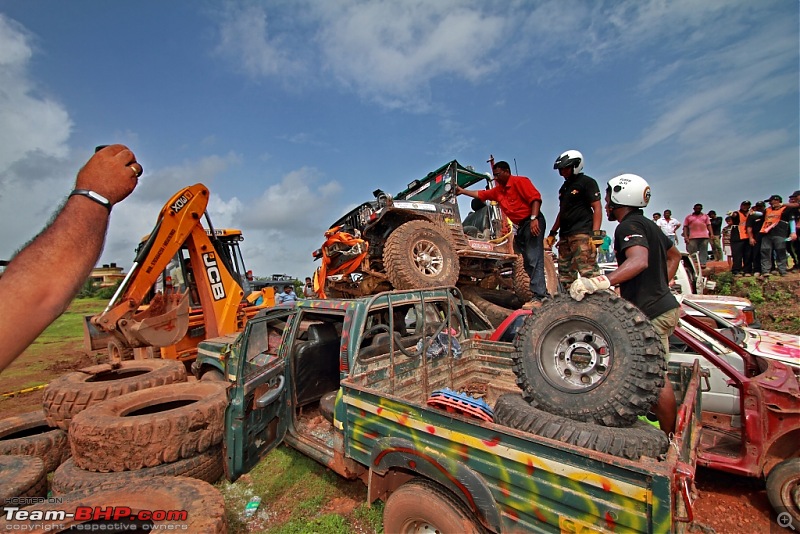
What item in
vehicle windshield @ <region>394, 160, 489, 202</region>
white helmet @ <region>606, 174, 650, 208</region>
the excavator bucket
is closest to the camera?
white helmet @ <region>606, 174, 650, 208</region>

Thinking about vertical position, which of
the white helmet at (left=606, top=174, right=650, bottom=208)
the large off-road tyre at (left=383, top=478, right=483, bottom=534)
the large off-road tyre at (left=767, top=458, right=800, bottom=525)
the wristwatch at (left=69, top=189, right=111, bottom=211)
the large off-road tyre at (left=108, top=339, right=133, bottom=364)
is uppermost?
the white helmet at (left=606, top=174, right=650, bottom=208)

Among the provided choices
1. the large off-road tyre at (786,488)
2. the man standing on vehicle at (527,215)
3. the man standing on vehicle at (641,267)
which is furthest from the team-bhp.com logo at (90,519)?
the man standing on vehicle at (527,215)

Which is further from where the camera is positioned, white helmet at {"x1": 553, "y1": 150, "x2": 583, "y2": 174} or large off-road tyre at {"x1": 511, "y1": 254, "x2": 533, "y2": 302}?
large off-road tyre at {"x1": 511, "y1": 254, "x2": 533, "y2": 302}

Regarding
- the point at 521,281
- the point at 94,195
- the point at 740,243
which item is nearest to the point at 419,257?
the point at 521,281

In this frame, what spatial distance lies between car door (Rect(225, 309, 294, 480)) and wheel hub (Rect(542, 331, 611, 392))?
2.44 meters

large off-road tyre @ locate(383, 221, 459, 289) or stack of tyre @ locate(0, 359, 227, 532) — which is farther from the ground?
large off-road tyre @ locate(383, 221, 459, 289)

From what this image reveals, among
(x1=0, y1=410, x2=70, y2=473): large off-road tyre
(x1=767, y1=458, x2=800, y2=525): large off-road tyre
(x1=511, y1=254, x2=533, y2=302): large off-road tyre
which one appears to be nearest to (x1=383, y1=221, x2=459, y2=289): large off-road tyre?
(x1=511, y1=254, x2=533, y2=302): large off-road tyre

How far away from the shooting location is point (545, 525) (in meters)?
1.77

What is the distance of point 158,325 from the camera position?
605cm

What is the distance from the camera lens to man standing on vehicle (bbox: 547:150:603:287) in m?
4.16

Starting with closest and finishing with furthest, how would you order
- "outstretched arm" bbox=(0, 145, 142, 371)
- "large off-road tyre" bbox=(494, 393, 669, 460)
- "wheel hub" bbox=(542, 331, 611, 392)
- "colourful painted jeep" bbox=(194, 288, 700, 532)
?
1. "outstretched arm" bbox=(0, 145, 142, 371)
2. "colourful painted jeep" bbox=(194, 288, 700, 532)
3. "large off-road tyre" bbox=(494, 393, 669, 460)
4. "wheel hub" bbox=(542, 331, 611, 392)

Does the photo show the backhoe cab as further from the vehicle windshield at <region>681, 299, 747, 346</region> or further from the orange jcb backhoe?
the vehicle windshield at <region>681, 299, 747, 346</region>

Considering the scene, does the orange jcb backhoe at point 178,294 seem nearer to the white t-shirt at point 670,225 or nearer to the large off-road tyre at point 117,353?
the large off-road tyre at point 117,353

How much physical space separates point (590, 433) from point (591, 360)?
1.86 ft
